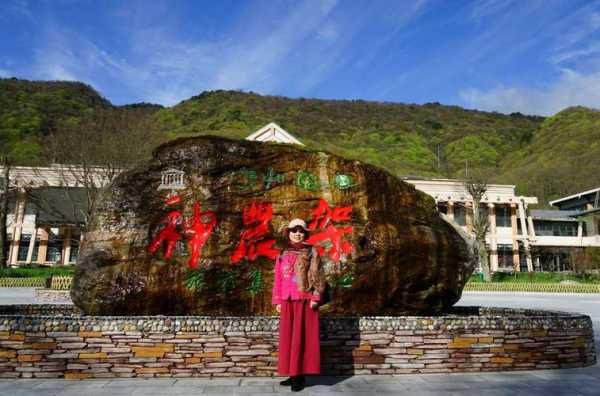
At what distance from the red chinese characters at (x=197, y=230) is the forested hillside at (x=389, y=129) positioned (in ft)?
94.8

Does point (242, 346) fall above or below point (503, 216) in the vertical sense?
below

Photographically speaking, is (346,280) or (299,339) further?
(346,280)

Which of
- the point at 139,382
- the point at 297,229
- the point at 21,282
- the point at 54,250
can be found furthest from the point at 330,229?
the point at 54,250

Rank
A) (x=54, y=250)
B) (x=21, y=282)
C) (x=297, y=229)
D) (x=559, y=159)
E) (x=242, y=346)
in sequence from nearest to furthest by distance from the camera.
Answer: (x=297, y=229) → (x=242, y=346) → (x=21, y=282) → (x=54, y=250) → (x=559, y=159)

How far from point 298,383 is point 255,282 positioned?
Result: 5.80 feet

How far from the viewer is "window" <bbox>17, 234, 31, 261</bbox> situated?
31.5 meters

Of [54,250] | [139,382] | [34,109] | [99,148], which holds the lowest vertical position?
[139,382]

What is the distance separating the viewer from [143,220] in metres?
5.71

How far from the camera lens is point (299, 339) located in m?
4.26

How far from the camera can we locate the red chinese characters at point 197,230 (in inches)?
223

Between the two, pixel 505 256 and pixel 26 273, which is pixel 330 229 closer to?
pixel 26 273

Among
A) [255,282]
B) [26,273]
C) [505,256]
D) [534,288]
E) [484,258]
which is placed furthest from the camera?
[505,256]

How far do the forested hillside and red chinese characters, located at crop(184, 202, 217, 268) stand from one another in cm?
2889

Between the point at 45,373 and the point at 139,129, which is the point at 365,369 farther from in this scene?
the point at 139,129
